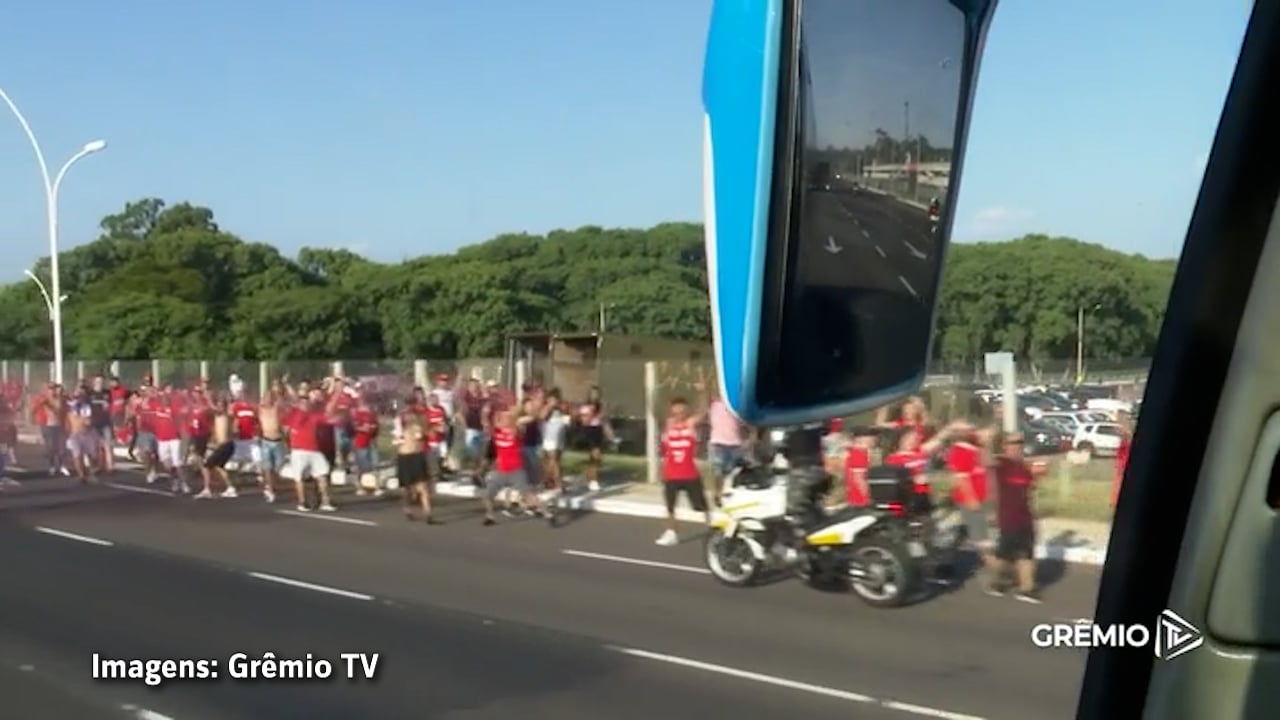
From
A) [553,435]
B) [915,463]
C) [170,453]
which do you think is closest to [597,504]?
[553,435]

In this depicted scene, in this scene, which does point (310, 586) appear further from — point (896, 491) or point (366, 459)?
point (366, 459)

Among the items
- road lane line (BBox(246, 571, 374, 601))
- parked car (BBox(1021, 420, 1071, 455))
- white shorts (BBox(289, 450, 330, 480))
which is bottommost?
road lane line (BBox(246, 571, 374, 601))

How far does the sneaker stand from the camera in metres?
5.17

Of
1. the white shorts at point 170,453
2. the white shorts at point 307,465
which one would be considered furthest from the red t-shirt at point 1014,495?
the white shorts at point 170,453

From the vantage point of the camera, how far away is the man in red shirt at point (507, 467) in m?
13.3

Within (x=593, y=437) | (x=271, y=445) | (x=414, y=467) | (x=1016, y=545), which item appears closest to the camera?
(x=1016, y=545)

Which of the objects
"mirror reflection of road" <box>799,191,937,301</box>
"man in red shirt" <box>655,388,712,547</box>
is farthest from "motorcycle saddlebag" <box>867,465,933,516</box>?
"mirror reflection of road" <box>799,191,937,301</box>

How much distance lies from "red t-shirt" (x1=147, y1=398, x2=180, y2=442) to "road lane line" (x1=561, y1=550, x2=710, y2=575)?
6111mm

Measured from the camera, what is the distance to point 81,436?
625 inches

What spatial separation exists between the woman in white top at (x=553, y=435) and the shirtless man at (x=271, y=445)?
9.33 ft

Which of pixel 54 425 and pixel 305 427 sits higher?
pixel 305 427

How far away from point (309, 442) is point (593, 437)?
156 inches

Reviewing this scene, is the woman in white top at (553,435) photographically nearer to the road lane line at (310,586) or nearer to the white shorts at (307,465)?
the white shorts at (307,465)

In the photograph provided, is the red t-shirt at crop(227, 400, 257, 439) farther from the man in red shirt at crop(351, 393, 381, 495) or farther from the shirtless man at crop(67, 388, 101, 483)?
the shirtless man at crop(67, 388, 101, 483)
